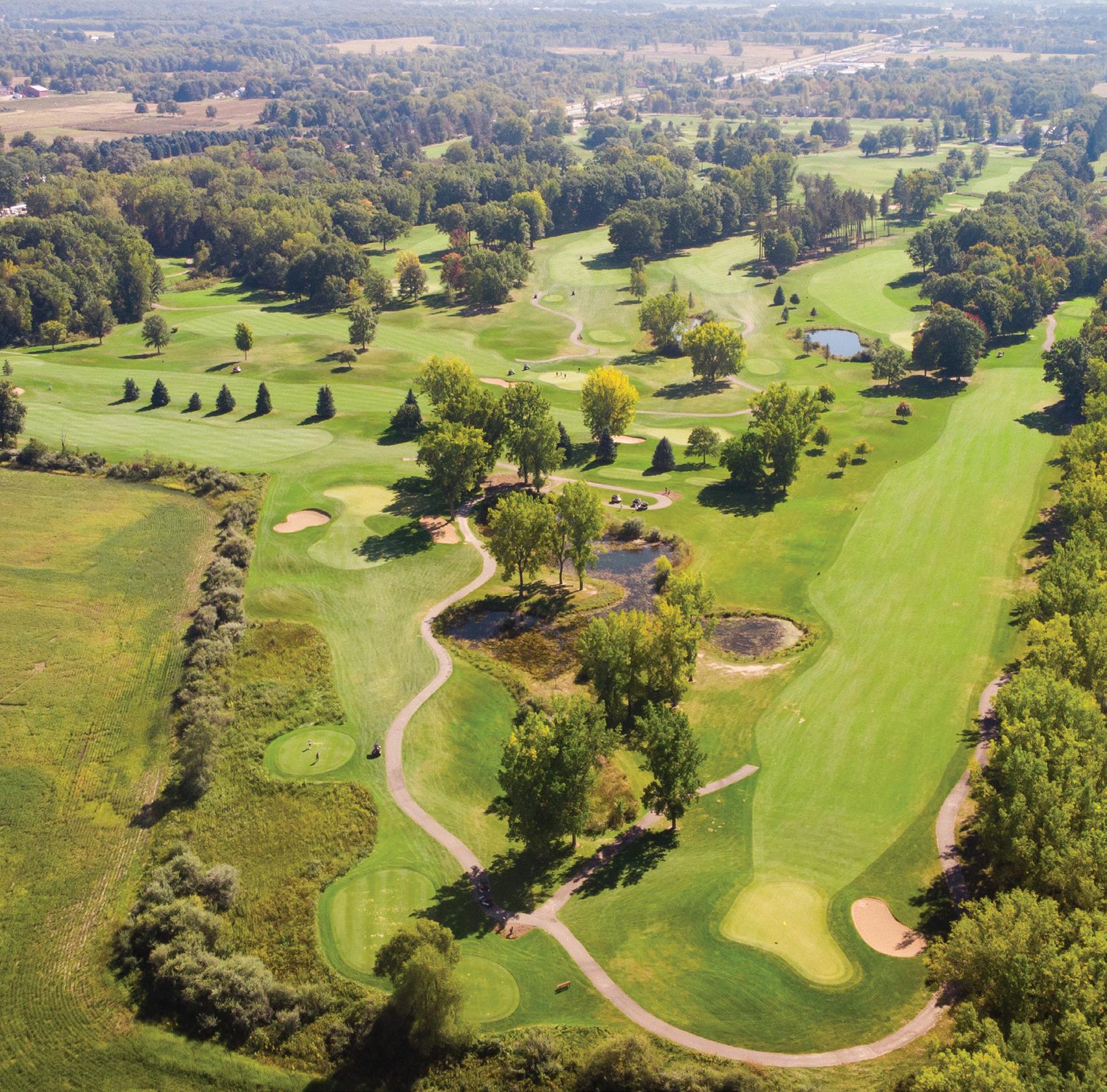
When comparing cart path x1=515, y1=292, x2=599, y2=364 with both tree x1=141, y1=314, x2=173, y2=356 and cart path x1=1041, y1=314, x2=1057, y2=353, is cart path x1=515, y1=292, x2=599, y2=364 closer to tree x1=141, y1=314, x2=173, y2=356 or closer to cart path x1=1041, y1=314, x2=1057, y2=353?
tree x1=141, y1=314, x2=173, y2=356

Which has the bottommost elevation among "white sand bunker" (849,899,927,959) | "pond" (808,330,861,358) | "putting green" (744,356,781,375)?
"white sand bunker" (849,899,927,959)

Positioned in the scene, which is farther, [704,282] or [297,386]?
[704,282]

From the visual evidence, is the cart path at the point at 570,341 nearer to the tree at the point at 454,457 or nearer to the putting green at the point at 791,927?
the tree at the point at 454,457

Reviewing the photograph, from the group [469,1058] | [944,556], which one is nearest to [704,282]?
[944,556]

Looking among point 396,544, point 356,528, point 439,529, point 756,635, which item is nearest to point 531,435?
point 439,529

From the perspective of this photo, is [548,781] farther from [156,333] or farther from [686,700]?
[156,333]

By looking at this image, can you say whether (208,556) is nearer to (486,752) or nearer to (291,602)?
(291,602)

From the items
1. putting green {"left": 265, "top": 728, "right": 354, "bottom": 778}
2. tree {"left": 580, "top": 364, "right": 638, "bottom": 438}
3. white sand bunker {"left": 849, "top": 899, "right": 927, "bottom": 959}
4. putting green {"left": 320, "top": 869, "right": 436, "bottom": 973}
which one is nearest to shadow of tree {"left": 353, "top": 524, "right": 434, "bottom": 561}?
putting green {"left": 265, "top": 728, "right": 354, "bottom": 778}

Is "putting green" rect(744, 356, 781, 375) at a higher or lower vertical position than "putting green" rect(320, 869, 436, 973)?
higher
